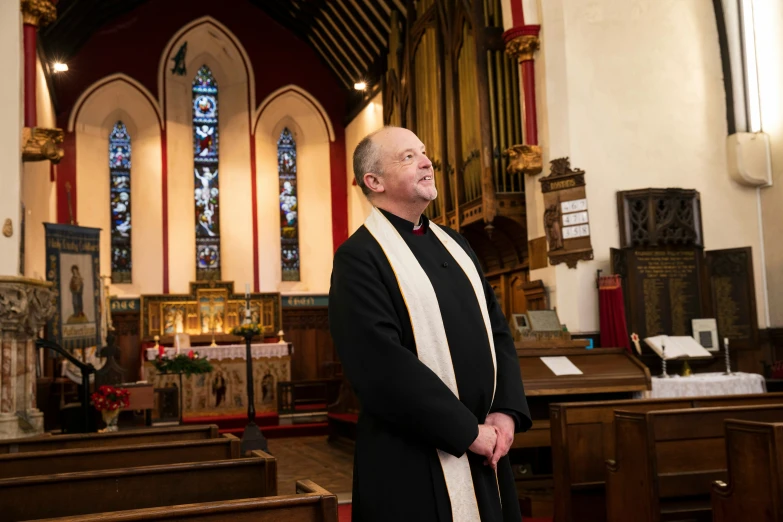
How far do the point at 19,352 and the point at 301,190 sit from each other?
28.6ft

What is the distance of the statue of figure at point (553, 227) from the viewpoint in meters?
7.98

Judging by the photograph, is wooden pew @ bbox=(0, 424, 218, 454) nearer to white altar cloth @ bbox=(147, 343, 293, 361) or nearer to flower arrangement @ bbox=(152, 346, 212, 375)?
flower arrangement @ bbox=(152, 346, 212, 375)

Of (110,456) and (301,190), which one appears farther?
(301,190)

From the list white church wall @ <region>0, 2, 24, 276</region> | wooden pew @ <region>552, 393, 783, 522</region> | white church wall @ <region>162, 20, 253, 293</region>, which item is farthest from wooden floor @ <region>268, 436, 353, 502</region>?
white church wall @ <region>162, 20, 253, 293</region>

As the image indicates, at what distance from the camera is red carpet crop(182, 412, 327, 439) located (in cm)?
1123

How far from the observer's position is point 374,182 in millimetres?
2211

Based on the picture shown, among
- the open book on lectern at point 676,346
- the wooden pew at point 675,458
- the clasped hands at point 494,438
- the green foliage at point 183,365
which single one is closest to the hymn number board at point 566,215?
the open book on lectern at point 676,346

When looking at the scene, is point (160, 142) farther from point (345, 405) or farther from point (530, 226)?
point (530, 226)

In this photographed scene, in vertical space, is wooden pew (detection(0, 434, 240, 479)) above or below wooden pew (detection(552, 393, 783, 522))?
above

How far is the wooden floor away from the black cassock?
14.5 feet

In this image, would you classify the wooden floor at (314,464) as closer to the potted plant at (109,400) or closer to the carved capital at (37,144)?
the potted plant at (109,400)

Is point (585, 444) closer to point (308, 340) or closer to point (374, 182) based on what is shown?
point (374, 182)

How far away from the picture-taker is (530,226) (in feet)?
28.1

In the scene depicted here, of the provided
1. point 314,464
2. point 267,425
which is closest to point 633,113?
point 314,464
